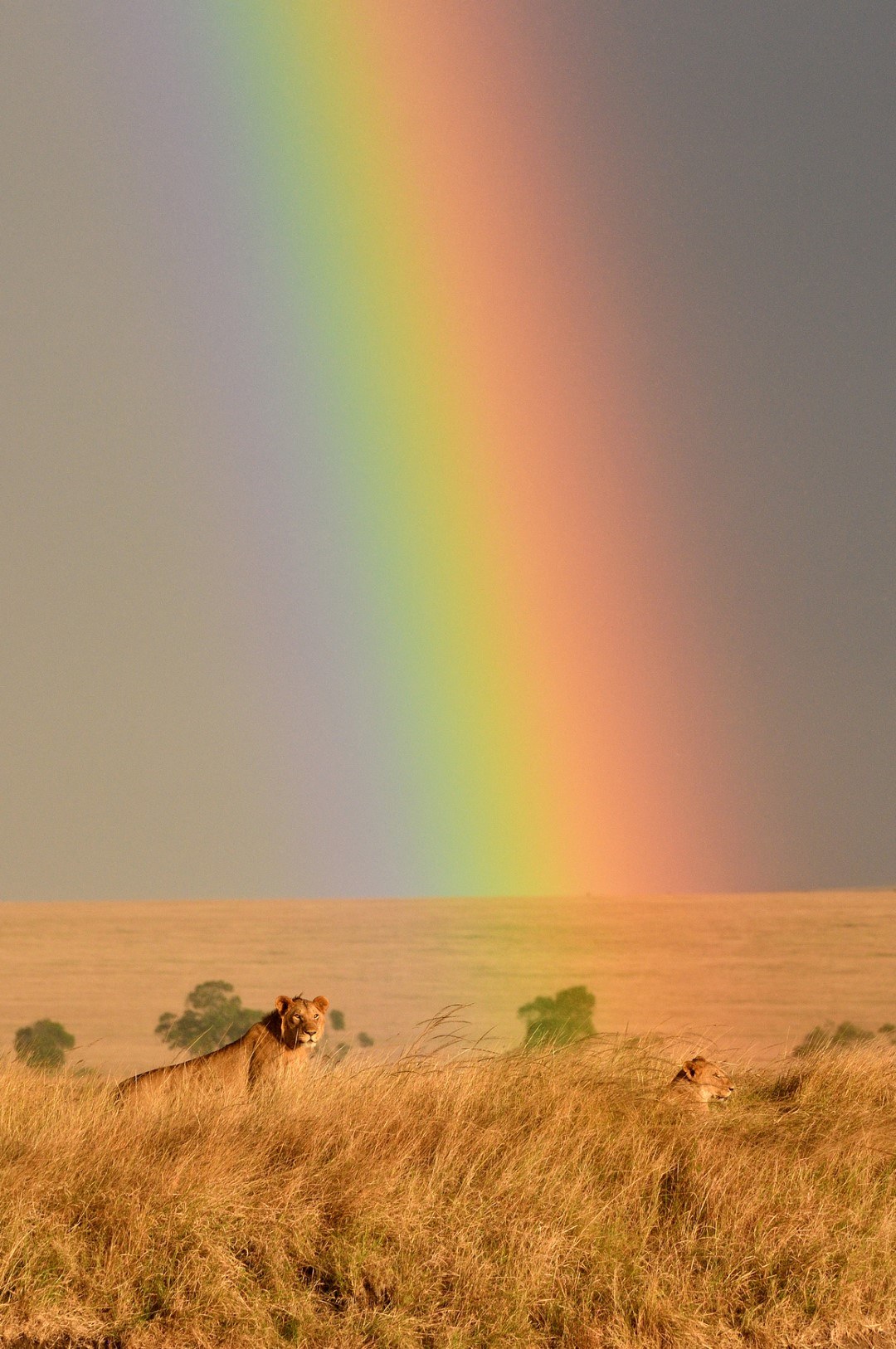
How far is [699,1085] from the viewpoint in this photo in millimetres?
9656

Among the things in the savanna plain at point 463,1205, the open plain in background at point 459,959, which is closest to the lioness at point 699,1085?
the savanna plain at point 463,1205

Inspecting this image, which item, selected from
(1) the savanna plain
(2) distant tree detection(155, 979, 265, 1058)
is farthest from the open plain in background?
(1) the savanna plain

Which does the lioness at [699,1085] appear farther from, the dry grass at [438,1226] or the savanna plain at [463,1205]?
the dry grass at [438,1226]

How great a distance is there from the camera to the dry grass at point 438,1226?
22.7 ft

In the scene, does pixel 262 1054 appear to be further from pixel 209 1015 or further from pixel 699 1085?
pixel 209 1015

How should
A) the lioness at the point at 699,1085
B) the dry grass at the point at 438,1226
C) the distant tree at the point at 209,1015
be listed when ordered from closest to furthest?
1. the dry grass at the point at 438,1226
2. the lioness at the point at 699,1085
3. the distant tree at the point at 209,1015

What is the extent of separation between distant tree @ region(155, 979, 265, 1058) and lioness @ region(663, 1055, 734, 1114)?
47069 millimetres

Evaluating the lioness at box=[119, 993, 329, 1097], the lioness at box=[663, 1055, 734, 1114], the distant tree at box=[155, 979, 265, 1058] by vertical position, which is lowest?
the distant tree at box=[155, 979, 265, 1058]

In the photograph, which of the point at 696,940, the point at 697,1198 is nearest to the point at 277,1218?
the point at 697,1198

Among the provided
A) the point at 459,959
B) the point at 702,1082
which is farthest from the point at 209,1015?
the point at 702,1082

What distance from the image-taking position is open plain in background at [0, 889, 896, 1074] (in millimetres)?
63031

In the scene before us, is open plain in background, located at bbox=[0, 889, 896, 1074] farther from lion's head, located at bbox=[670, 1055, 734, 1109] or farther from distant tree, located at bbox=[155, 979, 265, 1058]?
lion's head, located at bbox=[670, 1055, 734, 1109]

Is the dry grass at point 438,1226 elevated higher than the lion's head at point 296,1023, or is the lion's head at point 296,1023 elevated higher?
the lion's head at point 296,1023

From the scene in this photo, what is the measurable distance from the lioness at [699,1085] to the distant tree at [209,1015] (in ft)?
154
